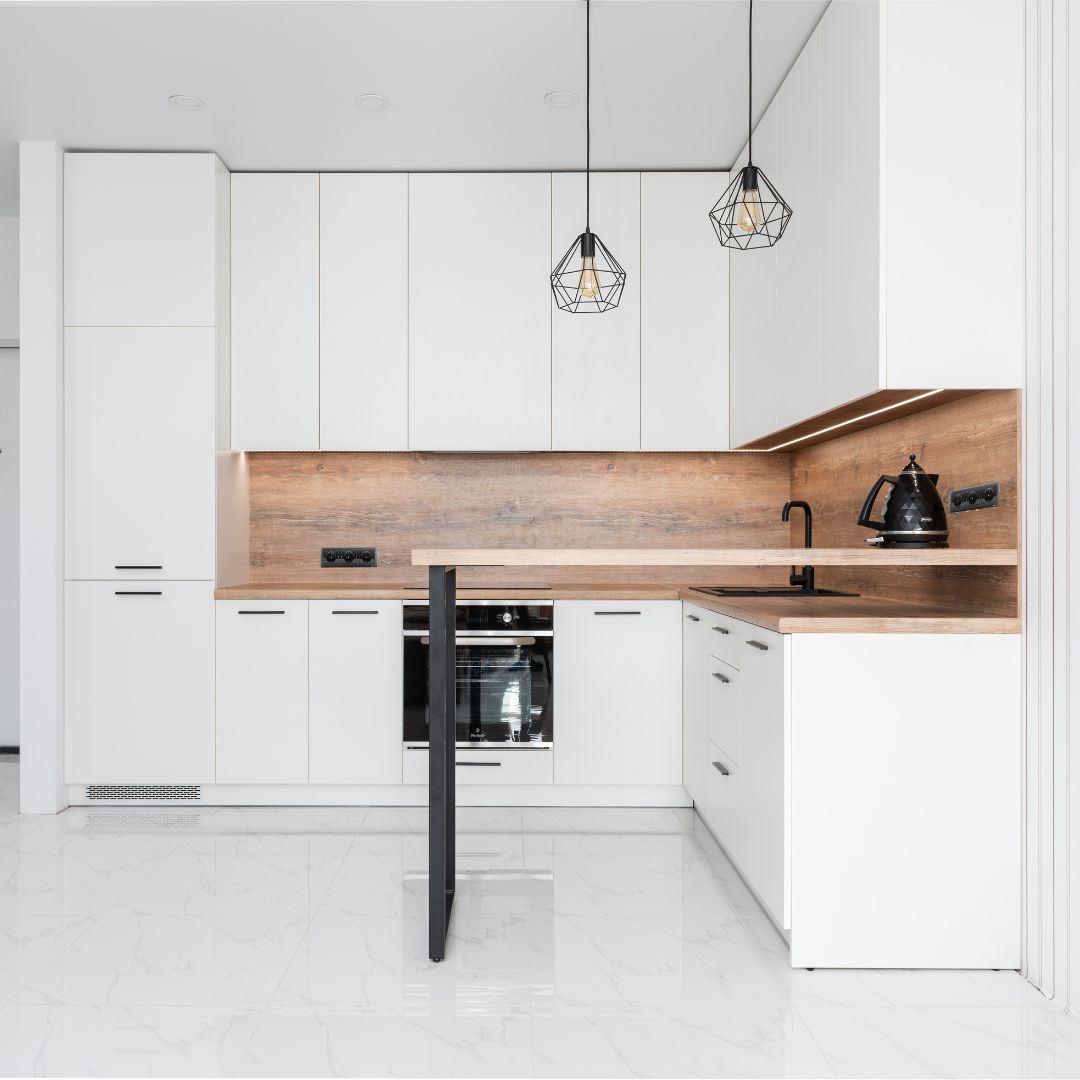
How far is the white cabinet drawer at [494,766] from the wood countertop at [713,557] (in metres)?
1.58

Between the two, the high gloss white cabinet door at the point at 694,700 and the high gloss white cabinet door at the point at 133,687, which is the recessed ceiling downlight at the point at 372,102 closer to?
the high gloss white cabinet door at the point at 133,687

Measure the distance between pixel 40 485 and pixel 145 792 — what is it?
1.30 m

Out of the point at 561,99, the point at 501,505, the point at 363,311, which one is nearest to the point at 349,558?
the point at 501,505

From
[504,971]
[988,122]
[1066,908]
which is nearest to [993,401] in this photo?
[988,122]

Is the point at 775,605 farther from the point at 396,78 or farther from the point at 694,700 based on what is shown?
the point at 396,78

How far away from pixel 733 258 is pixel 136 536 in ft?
8.92

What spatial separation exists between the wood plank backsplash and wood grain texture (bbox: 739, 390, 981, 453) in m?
Result: 0.36

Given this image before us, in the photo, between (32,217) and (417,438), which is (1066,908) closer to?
(417,438)

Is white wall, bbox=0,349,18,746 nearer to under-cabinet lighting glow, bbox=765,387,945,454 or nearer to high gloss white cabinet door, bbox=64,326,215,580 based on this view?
high gloss white cabinet door, bbox=64,326,215,580

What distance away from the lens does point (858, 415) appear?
9.37 feet

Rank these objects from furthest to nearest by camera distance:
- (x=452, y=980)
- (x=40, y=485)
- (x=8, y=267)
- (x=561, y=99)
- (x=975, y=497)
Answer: (x=8, y=267)
(x=40, y=485)
(x=561, y=99)
(x=975, y=497)
(x=452, y=980)

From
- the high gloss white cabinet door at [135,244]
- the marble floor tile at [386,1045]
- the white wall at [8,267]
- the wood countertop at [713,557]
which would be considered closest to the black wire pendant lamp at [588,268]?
the wood countertop at [713,557]

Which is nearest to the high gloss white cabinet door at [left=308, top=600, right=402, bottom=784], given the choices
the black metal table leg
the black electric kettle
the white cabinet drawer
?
the white cabinet drawer

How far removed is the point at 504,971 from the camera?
2.15 m
